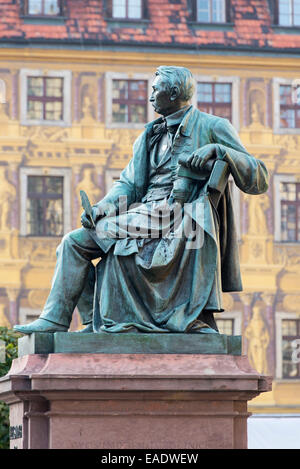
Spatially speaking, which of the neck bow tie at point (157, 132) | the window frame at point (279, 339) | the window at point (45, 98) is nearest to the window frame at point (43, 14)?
the window at point (45, 98)

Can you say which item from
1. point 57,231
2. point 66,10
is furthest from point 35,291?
point 66,10

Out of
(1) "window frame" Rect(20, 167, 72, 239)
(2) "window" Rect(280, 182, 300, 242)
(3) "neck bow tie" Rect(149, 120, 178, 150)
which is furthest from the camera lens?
(2) "window" Rect(280, 182, 300, 242)

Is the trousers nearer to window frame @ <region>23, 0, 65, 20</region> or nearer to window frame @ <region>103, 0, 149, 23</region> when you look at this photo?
window frame @ <region>23, 0, 65, 20</region>

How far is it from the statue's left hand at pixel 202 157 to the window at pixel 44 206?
832 inches

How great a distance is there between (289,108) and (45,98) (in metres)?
5.41

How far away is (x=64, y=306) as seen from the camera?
8.25m

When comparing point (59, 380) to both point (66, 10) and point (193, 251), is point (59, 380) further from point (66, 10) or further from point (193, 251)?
point (66, 10)

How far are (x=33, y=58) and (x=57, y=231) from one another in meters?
3.75

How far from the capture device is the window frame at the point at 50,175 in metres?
29.4

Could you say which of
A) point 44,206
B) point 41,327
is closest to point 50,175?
point 44,206

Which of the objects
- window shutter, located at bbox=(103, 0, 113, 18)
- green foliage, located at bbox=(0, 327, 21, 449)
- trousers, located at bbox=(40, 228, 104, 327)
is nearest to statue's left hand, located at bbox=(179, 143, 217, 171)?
trousers, located at bbox=(40, 228, 104, 327)

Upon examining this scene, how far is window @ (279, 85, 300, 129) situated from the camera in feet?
101

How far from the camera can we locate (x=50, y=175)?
29812mm

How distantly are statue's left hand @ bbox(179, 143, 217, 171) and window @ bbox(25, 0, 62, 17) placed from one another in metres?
22.5
